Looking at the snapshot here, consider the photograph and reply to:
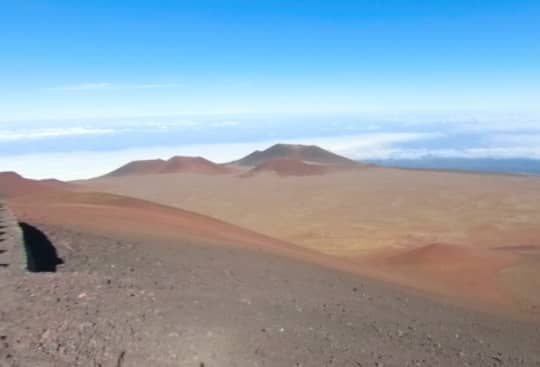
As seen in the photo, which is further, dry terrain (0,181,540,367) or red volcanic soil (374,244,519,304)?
red volcanic soil (374,244,519,304)

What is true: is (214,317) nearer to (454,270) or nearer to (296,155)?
(454,270)

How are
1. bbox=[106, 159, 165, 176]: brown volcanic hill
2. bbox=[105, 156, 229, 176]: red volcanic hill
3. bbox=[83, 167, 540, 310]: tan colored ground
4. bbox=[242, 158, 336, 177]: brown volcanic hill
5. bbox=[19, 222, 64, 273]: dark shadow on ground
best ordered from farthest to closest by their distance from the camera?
bbox=[106, 159, 165, 176]: brown volcanic hill
bbox=[105, 156, 229, 176]: red volcanic hill
bbox=[242, 158, 336, 177]: brown volcanic hill
bbox=[83, 167, 540, 310]: tan colored ground
bbox=[19, 222, 64, 273]: dark shadow on ground

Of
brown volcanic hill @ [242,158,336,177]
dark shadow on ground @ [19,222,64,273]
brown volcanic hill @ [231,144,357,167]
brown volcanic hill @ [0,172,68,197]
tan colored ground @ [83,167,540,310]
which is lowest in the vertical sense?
tan colored ground @ [83,167,540,310]

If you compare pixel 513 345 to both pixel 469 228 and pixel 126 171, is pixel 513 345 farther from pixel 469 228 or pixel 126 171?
pixel 126 171

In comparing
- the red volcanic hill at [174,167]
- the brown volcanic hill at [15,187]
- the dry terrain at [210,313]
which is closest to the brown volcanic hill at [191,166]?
the red volcanic hill at [174,167]

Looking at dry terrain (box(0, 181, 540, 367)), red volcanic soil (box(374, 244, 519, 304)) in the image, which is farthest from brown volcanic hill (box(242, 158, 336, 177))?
dry terrain (box(0, 181, 540, 367))

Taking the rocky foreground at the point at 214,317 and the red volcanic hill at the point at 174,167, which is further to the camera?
the red volcanic hill at the point at 174,167

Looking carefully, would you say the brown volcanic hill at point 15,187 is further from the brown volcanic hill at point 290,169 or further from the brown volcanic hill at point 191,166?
the brown volcanic hill at point 191,166

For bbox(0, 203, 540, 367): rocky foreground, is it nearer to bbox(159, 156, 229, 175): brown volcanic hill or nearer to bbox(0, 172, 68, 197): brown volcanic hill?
bbox(0, 172, 68, 197): brown volcanic hill
